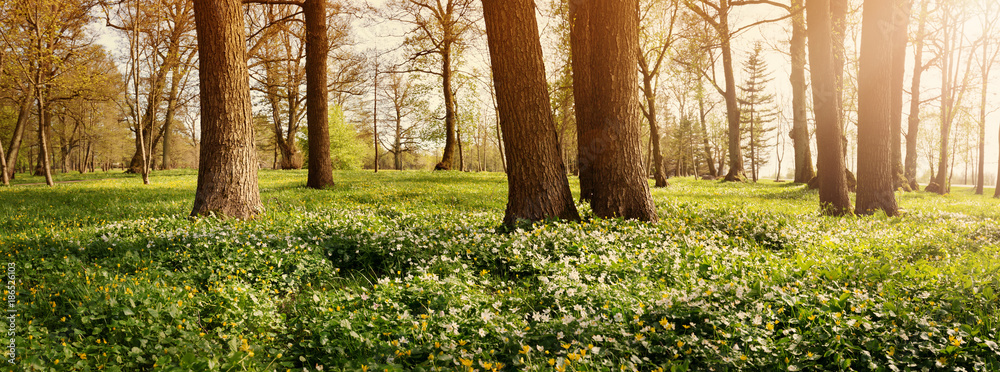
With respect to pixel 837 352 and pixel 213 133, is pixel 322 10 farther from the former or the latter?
pixel 837 352

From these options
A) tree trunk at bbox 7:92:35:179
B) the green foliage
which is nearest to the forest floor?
tree trunk at bbox 7:92:35:179

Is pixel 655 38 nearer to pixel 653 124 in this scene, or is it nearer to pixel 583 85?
pixel 653 124

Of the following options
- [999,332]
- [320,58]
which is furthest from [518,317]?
[320,58]

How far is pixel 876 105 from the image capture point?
30.3 ft

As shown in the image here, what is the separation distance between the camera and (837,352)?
2842 millimetres

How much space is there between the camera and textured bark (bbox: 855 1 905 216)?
9195 mm

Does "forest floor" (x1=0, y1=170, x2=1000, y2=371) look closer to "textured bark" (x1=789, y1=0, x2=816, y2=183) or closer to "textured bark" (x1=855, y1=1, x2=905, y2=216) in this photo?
"textured bark" (x1=855, y1=1, x2=905, y2=216)

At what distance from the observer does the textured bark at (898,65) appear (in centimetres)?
930

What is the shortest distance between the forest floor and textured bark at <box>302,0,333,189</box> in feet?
21.3

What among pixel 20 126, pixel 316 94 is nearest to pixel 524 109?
pixel 316 94

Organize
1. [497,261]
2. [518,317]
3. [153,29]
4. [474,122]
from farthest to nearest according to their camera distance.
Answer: [474,122], [153,29], [497,261], [518,317]

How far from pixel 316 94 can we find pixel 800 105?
18626mm

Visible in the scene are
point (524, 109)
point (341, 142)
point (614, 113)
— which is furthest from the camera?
point (341, 142)

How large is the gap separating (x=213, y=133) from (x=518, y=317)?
20.6ft
